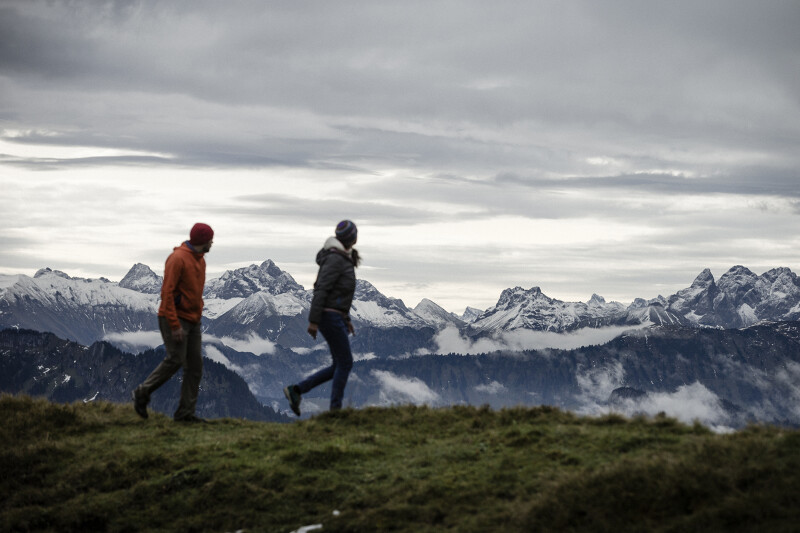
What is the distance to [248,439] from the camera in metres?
16.3

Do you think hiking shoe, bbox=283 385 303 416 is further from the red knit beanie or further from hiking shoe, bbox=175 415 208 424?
the red knit beanie

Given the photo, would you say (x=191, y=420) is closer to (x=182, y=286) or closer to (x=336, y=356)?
(x=182, y=286)

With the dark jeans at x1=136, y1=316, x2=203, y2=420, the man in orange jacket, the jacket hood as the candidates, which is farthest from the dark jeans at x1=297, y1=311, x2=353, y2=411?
the man in orange jacket

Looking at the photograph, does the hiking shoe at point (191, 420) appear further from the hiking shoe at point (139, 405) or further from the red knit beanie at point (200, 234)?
the red knit beanie at point (200, 234)

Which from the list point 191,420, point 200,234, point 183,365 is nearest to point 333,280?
point 200,234

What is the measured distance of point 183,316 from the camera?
1812cm

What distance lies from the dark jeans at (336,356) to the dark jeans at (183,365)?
100 inches

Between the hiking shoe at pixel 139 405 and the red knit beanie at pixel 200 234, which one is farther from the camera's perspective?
the hiking shoe at pixel 139 405

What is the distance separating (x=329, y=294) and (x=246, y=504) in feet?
19.3

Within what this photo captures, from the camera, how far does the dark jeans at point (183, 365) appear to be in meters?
17.8

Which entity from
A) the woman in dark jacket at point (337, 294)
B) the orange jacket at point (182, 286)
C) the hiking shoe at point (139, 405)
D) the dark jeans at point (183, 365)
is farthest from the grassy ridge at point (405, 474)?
the orange jacket at point (182, 286)

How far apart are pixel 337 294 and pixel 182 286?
3610 mm

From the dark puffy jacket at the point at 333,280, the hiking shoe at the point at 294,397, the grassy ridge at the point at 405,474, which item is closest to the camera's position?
the grassy ridge at the point at 405,474

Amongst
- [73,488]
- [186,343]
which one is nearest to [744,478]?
[73,488]
